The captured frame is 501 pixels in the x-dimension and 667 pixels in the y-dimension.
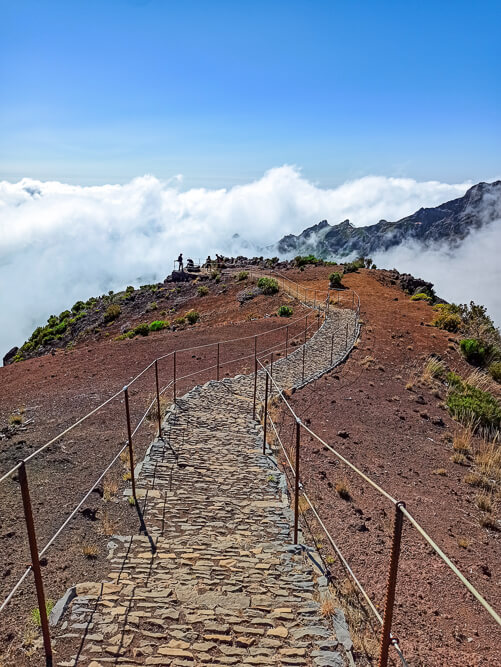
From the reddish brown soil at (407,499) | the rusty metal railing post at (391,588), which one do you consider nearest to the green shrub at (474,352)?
the reddish brown soil at (407,499)

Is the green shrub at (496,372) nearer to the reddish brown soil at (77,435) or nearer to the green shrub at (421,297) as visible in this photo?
the reddish brown soil at (77,435)

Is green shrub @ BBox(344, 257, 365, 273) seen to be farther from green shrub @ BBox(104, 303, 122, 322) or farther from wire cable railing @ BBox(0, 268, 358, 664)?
green shrub @ BBox(104, 303, 122, 322)

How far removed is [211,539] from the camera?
22.3 ft

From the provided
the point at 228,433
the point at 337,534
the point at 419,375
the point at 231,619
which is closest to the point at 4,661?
the point at 231,619

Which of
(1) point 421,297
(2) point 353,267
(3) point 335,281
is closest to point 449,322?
(1) point 421,297

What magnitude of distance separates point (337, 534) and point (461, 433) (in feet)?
27.4

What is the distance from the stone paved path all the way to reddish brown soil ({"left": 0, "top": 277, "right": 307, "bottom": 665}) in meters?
0.50

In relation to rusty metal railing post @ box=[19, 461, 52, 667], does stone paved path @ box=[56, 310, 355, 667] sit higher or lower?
lower

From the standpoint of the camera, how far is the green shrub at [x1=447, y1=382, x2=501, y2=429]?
15.4 meters

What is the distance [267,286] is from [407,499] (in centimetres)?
2560

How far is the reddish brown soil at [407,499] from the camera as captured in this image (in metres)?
6.13

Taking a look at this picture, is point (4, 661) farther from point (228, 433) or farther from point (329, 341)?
point (329, 341)

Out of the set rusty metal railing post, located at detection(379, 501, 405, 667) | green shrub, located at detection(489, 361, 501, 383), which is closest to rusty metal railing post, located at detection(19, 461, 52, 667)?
rusty metal railing post, located at detection(379, 501, 405, 667)

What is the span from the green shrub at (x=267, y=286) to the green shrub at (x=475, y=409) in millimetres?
18467
